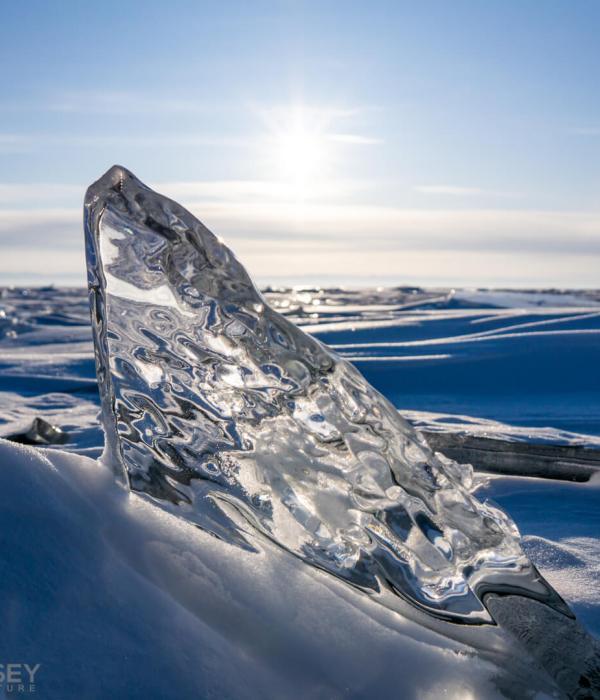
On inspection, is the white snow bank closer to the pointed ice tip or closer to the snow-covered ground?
the snow-covered ground

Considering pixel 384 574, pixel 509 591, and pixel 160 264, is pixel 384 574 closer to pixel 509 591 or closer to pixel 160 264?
pixel 509 591

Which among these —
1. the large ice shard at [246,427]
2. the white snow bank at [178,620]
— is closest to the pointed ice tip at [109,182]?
the large ice shard at [246,427]

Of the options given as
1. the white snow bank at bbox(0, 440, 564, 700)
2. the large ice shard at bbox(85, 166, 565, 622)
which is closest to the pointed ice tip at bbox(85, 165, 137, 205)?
the large ice shard at bbox(85, 166, 565, 622)

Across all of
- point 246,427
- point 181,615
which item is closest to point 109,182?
point 246,427

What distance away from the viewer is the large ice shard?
111 centimetres

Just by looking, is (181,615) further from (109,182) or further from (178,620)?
(109,182)

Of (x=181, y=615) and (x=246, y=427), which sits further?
(x=246, y=427)

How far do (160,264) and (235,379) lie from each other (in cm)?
21

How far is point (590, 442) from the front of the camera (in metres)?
3.18

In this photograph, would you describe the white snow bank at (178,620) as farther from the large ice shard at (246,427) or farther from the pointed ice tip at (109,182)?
the pointed ice tip at (109,182)

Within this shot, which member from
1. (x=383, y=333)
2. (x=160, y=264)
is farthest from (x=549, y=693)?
(x=383, y=333)

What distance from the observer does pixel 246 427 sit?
1149 millimetres

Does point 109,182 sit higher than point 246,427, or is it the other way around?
point 109,182

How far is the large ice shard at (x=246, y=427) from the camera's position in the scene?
111 centimetres
